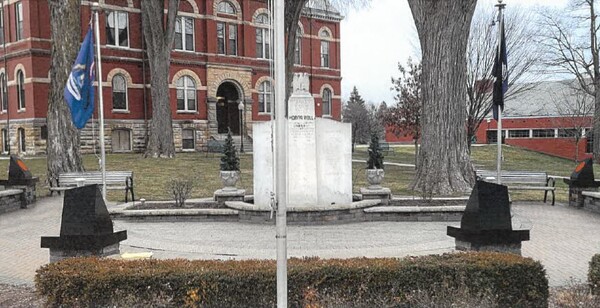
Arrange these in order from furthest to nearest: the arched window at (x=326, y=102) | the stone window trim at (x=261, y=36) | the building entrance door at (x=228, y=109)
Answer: the arched window at (x=326, y=102) < the stone window trim at (x=261, y=36) < the building entrance door at (x=228, y=109)

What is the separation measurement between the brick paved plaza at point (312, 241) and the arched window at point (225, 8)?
29.0 meters

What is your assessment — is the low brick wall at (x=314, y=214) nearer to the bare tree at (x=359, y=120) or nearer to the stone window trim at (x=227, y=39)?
the stone window trim at (x=227, y=39)

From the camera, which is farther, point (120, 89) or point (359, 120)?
point (359, 120)

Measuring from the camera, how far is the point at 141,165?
24078 millimetres

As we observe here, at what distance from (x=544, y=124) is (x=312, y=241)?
147ft

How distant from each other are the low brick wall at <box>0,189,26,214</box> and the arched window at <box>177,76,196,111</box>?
75.4 ft

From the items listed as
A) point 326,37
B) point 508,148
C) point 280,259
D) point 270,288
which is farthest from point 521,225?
point 326,37

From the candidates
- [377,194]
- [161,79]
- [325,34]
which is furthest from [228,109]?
[377,194]

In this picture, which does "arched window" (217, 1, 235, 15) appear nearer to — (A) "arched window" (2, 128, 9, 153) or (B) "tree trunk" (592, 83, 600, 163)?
(A) "arched window" (2, 128, 9, 153)

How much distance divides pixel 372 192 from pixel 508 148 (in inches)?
1351

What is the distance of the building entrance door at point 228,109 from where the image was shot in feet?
130

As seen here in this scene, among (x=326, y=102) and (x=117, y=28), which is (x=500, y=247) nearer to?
(x=117, y=28)

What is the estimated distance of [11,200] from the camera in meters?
13.3

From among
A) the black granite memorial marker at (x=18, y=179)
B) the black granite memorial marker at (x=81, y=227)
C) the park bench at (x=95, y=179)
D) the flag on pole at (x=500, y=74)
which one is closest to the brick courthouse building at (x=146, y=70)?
the flag on pole at (x=500, y=74)
